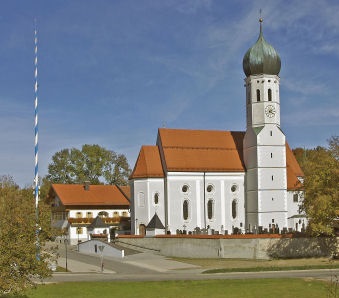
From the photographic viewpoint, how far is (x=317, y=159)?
45.2 meters

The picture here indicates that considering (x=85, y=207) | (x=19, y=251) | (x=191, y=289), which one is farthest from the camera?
(x=85, y=207)

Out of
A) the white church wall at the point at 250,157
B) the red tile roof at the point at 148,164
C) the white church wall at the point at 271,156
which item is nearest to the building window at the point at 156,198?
the red tile roof at the point at 148,164

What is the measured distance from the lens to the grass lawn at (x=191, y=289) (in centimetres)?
2692

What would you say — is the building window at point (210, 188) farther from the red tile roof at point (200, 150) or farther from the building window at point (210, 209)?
the red tile roof at point (200, 150)

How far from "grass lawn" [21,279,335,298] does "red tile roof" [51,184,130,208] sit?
38.9m

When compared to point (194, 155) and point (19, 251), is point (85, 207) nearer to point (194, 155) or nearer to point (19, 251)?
point (194, 155)

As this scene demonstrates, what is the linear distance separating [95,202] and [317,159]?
34056 millimetres

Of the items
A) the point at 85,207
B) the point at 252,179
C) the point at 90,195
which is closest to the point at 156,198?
the point at 252,179

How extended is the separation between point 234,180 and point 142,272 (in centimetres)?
2516

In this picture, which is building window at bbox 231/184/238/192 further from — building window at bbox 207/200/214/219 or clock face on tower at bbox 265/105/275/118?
clock face on tower at bbox 265/105/275/118

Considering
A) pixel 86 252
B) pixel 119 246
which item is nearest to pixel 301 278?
pixel 119 246

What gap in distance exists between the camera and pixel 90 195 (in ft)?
236

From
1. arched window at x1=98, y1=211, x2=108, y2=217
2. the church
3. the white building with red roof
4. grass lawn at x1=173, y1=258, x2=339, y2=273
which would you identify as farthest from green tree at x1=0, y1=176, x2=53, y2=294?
arched window at x1=98, y1=211, x2=108, y2=217

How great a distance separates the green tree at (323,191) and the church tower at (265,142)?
14288 millimetres
